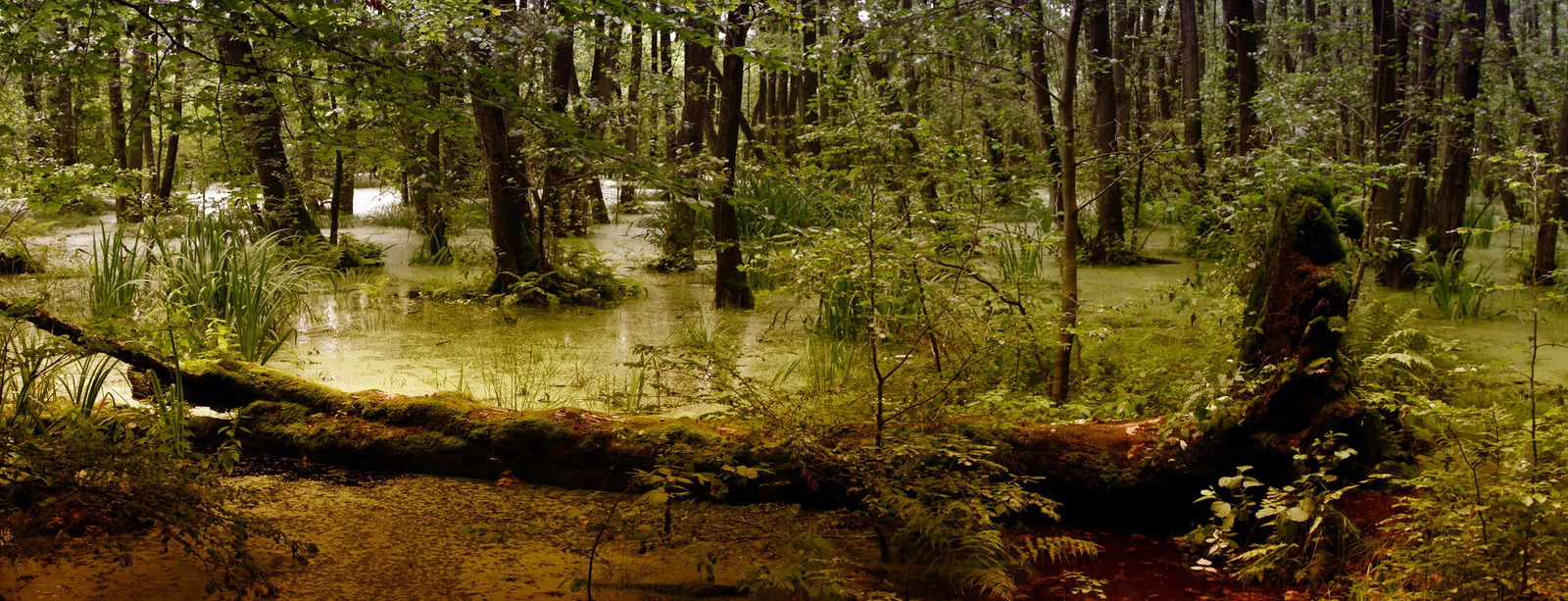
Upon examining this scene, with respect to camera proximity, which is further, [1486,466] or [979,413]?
[979,413]

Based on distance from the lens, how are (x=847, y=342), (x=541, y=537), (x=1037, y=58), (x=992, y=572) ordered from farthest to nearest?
Answer: (x=1037, y=58)
(x=847, y=342)
(x=541, y=537)
(x=992, y=572)

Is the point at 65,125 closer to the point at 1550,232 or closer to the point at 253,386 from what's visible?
the point at 253,386

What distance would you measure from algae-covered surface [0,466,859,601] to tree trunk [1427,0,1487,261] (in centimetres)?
580

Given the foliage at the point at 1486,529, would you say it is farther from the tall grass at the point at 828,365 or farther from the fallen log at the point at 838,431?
the tall grass at the point at 828,365

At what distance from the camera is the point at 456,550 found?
265cm

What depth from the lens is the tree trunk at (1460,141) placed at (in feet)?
21.8

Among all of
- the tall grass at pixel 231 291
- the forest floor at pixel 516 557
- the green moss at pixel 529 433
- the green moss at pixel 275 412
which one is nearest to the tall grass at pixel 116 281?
the tall grass at pixel 231 291

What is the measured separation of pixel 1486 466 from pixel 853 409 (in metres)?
1.65

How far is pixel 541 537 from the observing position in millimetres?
2721

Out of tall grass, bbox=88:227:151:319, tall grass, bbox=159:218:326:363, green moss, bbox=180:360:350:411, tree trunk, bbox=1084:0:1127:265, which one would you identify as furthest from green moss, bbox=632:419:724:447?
tree trunk, bbox=1084:0:1127:265

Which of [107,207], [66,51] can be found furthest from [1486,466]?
[107,207]

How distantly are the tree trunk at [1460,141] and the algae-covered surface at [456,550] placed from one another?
580 cm

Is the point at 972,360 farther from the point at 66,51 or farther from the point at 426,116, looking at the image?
the point at 66,51

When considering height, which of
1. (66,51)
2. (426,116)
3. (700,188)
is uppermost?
(66,51)
